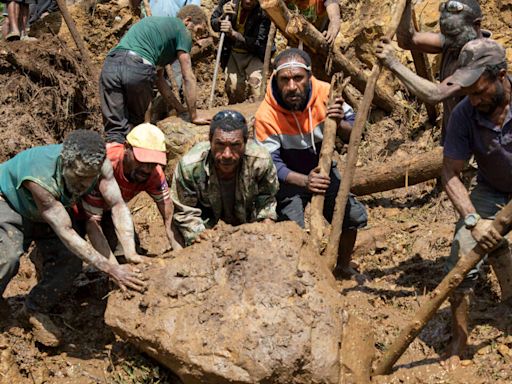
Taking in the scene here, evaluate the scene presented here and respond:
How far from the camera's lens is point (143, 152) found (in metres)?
4.98

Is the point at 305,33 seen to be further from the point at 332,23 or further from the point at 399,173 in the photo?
the point at 399,173

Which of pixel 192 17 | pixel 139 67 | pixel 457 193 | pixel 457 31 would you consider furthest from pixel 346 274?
pixel 192 17

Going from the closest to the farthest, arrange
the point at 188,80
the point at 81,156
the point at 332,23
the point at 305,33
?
the point at 81,156 < the point at 305,33 < the point at 332,23 < the point at 188,80

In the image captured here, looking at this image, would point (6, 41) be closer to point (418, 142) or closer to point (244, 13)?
point (244, 13)

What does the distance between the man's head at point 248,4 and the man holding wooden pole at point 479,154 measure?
3889mm

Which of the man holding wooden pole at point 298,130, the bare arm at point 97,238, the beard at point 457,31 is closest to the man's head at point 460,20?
the beard at point 457,31

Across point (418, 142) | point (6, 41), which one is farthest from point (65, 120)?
point (418, 142)

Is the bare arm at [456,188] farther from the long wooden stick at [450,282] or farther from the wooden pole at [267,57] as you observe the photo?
the wooden pole at [267,57]

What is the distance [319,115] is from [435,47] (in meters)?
1.20

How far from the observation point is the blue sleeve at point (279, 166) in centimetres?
Answer: 532

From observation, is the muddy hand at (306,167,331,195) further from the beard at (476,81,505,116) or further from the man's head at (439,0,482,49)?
the man's head at (439,0,482,49)

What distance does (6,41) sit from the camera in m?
9.37

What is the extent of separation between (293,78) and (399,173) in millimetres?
2041

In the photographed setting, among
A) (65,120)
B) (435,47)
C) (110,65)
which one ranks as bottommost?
(65,120)
